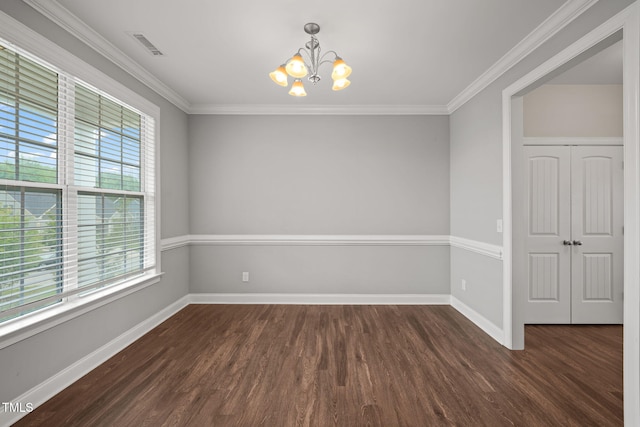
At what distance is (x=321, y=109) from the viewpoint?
4137mm

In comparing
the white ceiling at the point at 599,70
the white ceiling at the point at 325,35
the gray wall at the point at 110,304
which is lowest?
the gray wall at the point at 110,304

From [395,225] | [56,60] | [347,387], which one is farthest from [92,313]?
[395,225]

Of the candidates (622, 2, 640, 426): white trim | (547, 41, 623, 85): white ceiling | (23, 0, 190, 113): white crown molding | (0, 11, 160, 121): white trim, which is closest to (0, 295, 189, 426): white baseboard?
(0, 11, 160, 121): white trim

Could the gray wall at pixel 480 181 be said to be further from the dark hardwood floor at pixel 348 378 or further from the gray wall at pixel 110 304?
the gray wall at pixel 110 304

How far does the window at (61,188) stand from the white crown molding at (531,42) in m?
3.65

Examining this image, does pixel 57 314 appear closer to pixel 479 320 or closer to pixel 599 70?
pixel 479 320

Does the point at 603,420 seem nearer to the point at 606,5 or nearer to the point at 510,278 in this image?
the point at 510,278

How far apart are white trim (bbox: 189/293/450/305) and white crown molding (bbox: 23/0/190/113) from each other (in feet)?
8.99

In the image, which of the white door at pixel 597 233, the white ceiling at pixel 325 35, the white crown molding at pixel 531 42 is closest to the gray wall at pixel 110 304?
the white ceiling at pixel 325 35

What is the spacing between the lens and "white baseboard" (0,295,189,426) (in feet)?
6.21

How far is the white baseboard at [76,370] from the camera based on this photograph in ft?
6.21

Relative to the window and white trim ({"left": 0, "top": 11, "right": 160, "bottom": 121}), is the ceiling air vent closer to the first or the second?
white trim ({"left": 0, "top": 11, "right": 160, "bottom": 121})

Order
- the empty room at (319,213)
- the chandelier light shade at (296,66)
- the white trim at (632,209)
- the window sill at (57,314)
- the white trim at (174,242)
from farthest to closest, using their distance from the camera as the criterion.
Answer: the white trim at (174,242) → the chandelier light shade at (296,66) → the empty room at (319,213) → the window sill at (57,314) → the white trim at (632,209)

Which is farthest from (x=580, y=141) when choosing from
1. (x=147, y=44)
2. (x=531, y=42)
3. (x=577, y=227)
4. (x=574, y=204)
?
(x=147, y=44)
